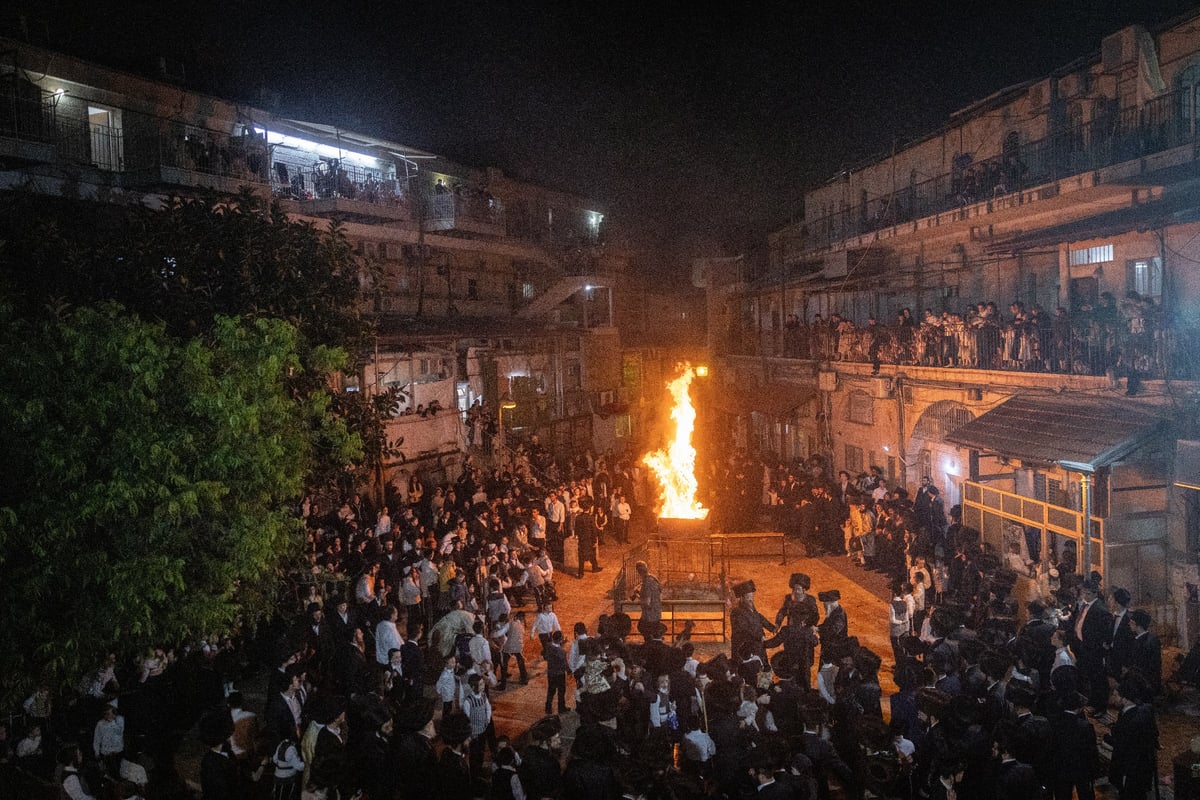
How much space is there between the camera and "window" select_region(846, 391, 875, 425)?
23578 millimetres

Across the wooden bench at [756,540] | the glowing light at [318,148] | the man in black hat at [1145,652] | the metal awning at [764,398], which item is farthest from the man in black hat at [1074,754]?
the glowing light at [318,148]

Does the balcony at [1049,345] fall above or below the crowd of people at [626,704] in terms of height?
above

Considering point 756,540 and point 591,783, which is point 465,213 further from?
point 591,783

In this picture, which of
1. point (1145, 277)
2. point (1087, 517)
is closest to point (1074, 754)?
point (1087, 517)

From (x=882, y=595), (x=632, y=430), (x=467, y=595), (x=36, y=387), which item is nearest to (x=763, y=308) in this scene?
(x=632, y=430)

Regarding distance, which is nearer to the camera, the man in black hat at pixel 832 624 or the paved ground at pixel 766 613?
the paved ground at pixel 766 613

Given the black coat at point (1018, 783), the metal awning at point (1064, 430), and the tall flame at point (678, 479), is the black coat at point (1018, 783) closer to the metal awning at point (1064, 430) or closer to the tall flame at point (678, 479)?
the metal awning at point (1064, 430)

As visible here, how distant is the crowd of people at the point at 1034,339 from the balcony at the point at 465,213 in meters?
13.9

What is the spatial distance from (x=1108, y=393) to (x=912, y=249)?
10.5 meters

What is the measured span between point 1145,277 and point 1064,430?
4.16 m

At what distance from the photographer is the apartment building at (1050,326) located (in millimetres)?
13461

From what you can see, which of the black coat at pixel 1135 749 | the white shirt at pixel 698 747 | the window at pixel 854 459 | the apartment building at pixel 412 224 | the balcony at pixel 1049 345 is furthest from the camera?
the window at pixel 854 459

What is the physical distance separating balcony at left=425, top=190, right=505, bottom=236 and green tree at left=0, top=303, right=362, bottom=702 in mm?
19031

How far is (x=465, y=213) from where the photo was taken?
28375 millimetres
